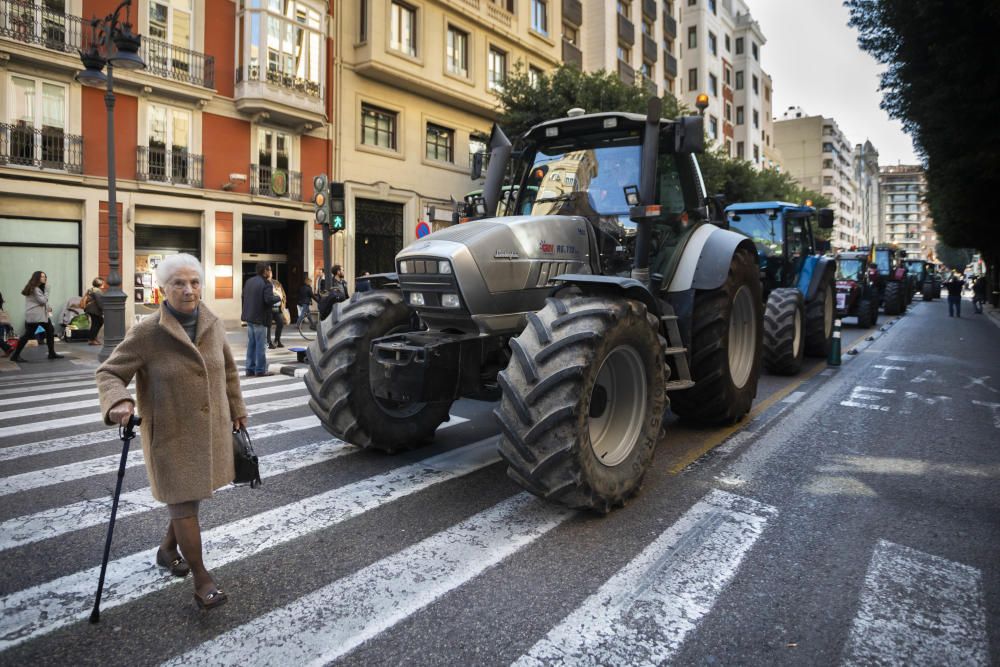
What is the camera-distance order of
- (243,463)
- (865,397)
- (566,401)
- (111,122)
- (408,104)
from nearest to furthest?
(243,463) → (566,401) → (865,397) → (111,122) → (408,104)

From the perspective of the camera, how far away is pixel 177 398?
296cm

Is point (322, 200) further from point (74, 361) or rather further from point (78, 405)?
point (74, 361)

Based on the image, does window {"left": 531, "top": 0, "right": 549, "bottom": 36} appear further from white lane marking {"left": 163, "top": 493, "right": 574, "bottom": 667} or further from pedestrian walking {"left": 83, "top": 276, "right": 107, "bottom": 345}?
white lane marking {"left": 163, "top": 493, "right": 574, "bottom": 667}

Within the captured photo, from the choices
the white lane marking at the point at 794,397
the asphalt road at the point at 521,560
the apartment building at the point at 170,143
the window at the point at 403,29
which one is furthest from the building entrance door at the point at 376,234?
the asphalt road at the point at 521,560

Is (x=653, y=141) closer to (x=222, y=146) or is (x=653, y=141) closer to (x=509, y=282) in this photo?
(x=509, y=282)

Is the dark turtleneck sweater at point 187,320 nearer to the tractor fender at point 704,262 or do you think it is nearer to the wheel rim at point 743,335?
the tractor fender at point 704,262

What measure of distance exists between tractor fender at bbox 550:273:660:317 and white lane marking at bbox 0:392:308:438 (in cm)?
474

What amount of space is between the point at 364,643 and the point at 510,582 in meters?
0.81

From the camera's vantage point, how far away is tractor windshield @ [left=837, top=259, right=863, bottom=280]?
20.2m

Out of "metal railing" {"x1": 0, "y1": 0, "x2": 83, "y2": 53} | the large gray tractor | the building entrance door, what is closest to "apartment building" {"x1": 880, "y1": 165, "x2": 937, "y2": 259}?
the building entrance door

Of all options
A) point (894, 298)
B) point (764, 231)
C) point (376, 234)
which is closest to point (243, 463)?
point (764, 231)

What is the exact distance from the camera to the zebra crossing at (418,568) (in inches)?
106

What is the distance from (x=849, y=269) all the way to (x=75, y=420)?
829 inches

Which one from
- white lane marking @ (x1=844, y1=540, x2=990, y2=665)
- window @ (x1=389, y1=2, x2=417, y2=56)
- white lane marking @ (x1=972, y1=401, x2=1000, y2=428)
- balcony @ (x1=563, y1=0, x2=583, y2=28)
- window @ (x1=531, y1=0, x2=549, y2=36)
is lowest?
white lane marking @ (x1=844, y1=540, x2=990, y2=665)
